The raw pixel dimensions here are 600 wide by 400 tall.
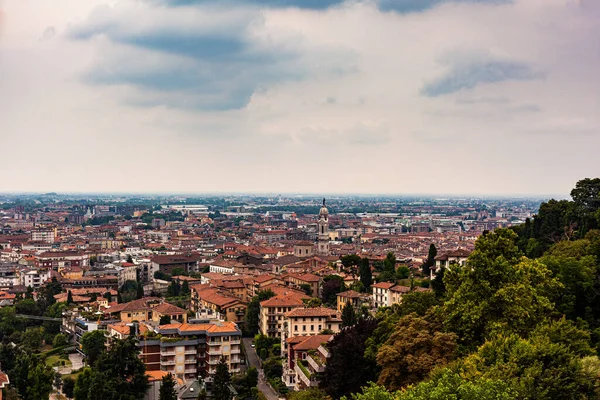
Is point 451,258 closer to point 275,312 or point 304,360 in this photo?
point 275,312

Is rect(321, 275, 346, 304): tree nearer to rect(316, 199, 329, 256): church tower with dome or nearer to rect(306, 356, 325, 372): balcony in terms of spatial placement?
rect(306, 356, 325, 372): balcony

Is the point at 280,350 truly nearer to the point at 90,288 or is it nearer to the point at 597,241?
the point at 597,241

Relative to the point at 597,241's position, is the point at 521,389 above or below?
below

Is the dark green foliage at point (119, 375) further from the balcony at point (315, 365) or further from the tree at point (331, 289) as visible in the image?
the tree at point (331, 289)

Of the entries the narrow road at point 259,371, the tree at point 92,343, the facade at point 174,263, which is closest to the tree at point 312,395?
the narrow road at point 259,371

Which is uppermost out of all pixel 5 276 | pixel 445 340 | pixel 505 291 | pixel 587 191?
pixel 587 191

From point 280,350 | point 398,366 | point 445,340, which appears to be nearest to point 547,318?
point 445,340

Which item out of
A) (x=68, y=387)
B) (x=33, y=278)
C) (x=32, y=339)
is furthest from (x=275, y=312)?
(x=33, y=278)
